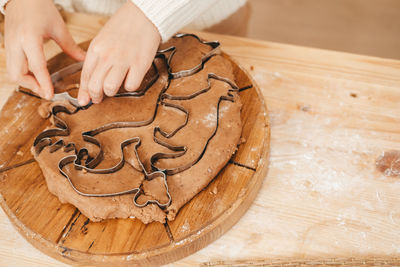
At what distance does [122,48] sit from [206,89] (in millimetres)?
320

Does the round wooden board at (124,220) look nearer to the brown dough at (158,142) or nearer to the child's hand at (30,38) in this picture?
the brown dough at (158,142)

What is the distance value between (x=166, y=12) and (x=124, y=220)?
0.67m

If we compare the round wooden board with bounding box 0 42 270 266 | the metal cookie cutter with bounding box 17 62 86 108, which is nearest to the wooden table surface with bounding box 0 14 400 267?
the round wooden board with bounding box 0 42 270 266

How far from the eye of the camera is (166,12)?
1208mm

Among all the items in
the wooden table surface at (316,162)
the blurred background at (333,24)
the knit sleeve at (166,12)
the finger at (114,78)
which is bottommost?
the blurred background at (333,24)

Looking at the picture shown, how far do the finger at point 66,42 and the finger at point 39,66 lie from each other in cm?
11

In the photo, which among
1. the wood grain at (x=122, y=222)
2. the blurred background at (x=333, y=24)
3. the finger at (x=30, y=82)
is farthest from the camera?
the blurred background at (x=333, y=24)

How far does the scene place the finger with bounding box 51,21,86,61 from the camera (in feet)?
4.43

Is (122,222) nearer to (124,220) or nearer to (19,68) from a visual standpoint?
(124,220)

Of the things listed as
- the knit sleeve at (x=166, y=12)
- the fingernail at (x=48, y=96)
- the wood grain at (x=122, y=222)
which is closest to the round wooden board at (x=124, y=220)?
the wood grain at (x=122, y=222)

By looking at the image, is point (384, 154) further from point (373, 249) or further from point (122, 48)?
point (122, 48)

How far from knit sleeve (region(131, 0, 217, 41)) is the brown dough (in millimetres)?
195

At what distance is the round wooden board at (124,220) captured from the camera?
1.06m

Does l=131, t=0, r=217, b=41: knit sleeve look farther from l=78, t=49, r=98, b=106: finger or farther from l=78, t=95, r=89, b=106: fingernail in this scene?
l=78, t=95, r=89, b=106: fingernail
